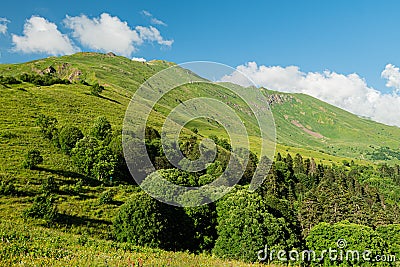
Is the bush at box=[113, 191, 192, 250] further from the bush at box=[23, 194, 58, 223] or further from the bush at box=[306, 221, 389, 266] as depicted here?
the bush at box=[306, 221, 389, 266]

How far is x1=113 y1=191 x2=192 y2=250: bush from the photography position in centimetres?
3425

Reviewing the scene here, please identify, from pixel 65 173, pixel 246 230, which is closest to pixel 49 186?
pixel 65 173

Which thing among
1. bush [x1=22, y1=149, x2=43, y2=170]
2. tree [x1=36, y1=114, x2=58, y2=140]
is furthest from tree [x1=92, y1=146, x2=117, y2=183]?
tree [x1=36, y1=114, x2=58, y2=140]

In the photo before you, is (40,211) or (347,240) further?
(347,240)

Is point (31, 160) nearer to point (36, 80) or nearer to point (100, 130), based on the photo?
point (100, 130)

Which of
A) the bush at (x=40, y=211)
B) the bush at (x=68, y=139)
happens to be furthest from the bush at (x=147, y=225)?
the bush at (x=68, y=139)

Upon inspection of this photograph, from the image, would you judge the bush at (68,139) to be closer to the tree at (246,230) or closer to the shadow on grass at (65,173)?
the shadow on grass at (65,173)

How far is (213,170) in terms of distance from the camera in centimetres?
7431

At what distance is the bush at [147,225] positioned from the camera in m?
34.2

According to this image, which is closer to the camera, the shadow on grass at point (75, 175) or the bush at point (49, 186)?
the bush at point (49, 186)

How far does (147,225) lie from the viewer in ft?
114

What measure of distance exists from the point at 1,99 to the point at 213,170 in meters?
65.0

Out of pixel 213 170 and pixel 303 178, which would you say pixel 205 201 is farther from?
pixel 303 178

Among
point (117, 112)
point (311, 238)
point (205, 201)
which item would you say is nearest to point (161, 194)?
point (205, 201)
